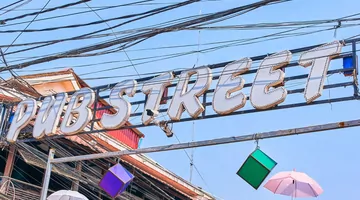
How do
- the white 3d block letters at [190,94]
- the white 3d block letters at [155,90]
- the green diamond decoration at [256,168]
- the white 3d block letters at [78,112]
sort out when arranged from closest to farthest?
the green diamond decoration at [256,168] → the white 3d block letters at [190,94] → the white 3d block letters at [155,90] → the white 3d block letters at [78,112]

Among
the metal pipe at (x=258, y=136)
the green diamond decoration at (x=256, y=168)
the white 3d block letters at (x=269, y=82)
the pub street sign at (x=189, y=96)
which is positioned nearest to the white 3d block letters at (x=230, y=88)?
the pub street sign at (x=189, y=96)

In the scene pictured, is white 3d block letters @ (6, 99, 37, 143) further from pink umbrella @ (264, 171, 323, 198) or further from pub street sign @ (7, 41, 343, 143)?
pink umbrella @ (264, 171, 323, 198)

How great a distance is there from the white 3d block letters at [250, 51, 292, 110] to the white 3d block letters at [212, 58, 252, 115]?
23 cm

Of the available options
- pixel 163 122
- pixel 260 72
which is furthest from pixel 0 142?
pixel 260 72

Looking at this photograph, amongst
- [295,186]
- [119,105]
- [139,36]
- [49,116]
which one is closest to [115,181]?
[119,105]

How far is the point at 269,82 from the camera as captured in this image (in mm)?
8492

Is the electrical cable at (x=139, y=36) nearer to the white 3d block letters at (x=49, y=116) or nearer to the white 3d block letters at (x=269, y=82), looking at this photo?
the white 3d block letters at (x=49, y=116)

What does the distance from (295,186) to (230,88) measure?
3.14m

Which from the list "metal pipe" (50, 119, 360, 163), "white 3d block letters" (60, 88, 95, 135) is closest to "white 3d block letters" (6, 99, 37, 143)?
"white 3d block letters" (60, 88, 95, 135)

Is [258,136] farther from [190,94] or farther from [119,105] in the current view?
[119,105]

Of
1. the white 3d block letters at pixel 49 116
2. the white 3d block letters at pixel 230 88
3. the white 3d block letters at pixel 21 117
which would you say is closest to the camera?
the white 3d block letters at pixel 230 88

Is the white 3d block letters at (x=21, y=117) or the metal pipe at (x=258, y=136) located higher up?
the white 3d block letters at (x=21, y=117)

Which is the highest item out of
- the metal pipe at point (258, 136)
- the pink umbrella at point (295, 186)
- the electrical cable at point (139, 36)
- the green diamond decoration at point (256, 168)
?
the electrical cable at point (139, 36)

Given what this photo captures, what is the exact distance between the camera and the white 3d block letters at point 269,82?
831cm
